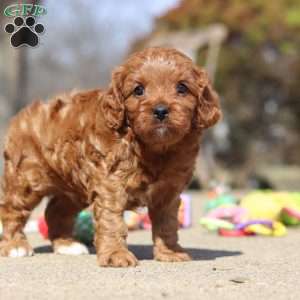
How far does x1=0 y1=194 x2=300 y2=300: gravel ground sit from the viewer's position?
466 centimetres

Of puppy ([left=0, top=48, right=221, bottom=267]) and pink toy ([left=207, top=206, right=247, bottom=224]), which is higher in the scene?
puppy ([left=0, top=48, right=221, bottom=267])

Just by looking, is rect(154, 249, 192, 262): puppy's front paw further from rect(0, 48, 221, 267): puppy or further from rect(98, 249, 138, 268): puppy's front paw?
rect(98, 249, 138, 268): puppy's front paw

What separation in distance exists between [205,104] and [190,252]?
1.54m

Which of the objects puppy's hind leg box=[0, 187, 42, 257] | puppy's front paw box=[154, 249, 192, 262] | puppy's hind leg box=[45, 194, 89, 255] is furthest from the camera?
puppy's hind leg box=[45, 194, 89, 255]

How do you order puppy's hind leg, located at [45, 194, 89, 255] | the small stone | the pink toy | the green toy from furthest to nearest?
the pink toy < the green toy < puppy's hind leg, located at [45, 194, 89, 255] < the small stone

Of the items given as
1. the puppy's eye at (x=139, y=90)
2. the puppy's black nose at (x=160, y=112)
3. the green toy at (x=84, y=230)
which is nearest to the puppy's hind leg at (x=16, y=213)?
the green toy at (x=84, y=230)

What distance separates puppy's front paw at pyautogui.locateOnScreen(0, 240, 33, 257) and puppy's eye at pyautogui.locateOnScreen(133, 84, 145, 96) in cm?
167

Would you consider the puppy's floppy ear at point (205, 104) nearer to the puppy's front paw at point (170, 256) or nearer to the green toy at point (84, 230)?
the puppy's front paw at point (170, 256)

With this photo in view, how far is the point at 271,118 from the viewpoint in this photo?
2366 cm

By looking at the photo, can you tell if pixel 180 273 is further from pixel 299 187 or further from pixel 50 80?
pixel 50 80

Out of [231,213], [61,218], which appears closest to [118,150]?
[61,218]

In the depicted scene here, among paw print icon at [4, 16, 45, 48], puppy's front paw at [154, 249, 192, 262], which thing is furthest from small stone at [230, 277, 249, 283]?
paw print icon at [4, 16, 45, 48]

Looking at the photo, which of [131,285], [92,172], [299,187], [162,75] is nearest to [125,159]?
[92,172]

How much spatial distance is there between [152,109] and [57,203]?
6.42 ft
